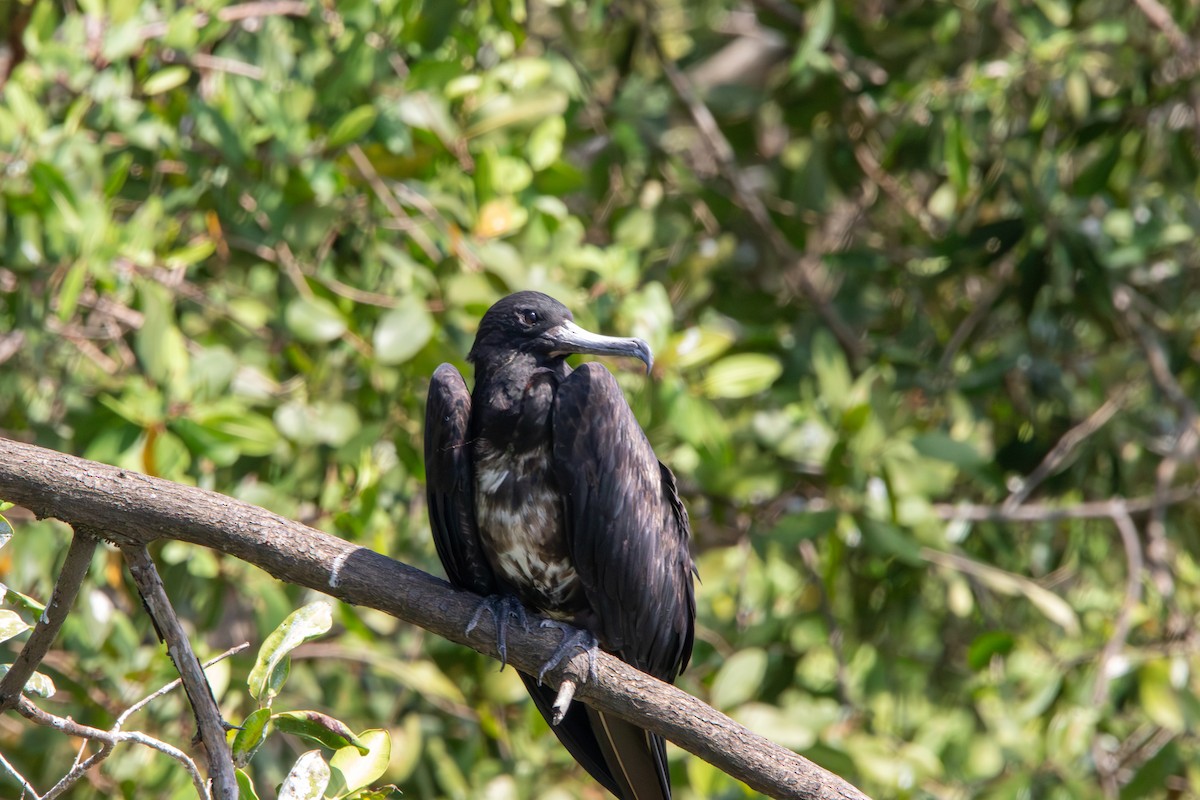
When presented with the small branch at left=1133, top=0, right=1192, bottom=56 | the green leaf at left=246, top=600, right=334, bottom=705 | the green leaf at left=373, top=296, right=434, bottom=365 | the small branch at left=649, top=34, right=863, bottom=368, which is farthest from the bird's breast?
the small branch at left=1133, top=0, right=1192, bottom=56

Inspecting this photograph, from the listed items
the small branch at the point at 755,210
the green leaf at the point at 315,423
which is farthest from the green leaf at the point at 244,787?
the small branch at the point at 755,210

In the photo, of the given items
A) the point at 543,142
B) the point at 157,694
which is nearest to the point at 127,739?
the point at 157,694

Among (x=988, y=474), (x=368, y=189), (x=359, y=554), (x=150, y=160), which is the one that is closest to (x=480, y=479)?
(x=359, y=554)

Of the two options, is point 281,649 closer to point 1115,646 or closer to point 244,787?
point 244,787

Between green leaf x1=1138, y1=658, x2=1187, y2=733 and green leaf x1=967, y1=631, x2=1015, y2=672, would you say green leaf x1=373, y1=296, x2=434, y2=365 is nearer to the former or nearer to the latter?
green leaf x1=967, y1=631, x2=1015, y2=672

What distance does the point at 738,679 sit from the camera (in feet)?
11.9

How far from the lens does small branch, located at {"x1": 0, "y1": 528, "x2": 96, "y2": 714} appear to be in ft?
6.78

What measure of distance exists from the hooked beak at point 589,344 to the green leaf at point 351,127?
2.68 ft

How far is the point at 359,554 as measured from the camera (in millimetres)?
2297

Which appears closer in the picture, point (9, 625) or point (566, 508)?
point (9, 625)

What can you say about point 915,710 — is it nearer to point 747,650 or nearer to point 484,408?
point 747,650

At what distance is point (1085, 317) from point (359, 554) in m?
3.19

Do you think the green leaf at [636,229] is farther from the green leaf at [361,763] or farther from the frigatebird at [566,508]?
the green leaf at [361,763]

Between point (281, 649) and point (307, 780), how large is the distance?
242mm
